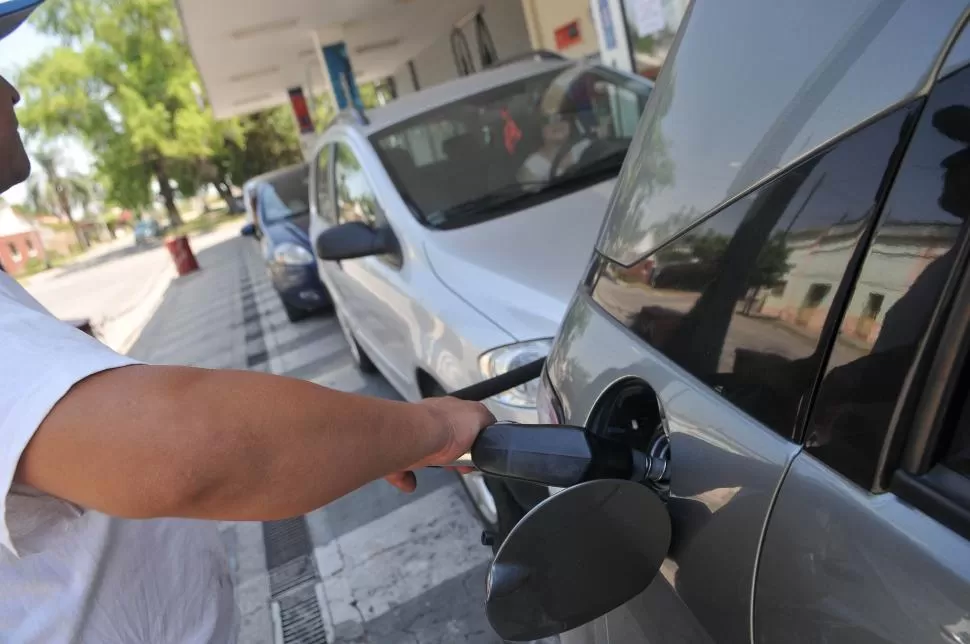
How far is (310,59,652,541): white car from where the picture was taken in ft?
9.13

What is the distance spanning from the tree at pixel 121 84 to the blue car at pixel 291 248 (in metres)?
29.3

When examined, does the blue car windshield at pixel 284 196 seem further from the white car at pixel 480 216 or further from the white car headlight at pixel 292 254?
the white car at pixel 480 216

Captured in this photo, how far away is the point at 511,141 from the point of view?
379 cm

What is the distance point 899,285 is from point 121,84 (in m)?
40.9

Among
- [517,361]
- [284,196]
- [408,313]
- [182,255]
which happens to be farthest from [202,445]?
[182,255]

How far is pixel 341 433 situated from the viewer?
3.28 feet

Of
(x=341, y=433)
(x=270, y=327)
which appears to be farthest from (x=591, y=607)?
(x=270, y=327)

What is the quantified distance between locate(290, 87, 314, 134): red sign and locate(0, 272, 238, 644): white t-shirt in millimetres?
18416

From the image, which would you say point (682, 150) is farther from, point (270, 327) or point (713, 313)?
point (270, 327)

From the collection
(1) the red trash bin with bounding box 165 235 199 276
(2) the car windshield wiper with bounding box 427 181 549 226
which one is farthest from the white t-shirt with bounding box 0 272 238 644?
(1) the red trash bin with bounding box 165 235 199 276

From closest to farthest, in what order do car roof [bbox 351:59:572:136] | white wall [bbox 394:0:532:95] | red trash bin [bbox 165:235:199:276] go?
car roof [bbox 351:59:572:136] < white wall [bbox 394:0:532:95] < red trash bin [bbox 165:235:199:276]

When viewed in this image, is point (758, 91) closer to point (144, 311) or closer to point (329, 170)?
point (329, 170)

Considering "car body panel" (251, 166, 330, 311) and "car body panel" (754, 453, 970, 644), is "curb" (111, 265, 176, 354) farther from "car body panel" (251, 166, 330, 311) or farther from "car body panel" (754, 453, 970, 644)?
"car body panel" (754, 453, 970, 644)

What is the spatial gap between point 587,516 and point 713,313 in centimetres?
33
